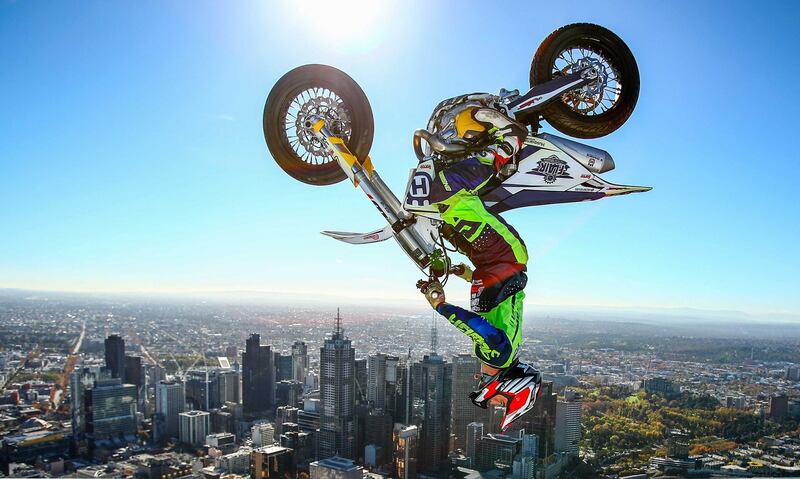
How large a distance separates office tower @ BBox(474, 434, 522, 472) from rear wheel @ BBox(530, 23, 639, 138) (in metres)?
10.5

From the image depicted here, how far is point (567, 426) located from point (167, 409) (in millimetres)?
13717

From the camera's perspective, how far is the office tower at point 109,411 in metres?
19.0

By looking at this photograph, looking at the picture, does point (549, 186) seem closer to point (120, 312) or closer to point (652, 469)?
point (652, 469)

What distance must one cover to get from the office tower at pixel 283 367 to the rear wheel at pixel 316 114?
71.3 feet

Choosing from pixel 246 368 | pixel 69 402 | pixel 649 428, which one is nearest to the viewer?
pixel 649 428

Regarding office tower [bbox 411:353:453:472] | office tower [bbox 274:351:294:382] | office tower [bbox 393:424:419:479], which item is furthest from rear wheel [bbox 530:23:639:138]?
office tower [bbox 274:351:294:382]

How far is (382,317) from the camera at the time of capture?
1524 centimetres

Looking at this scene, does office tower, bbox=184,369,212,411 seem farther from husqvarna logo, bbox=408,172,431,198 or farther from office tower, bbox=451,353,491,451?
husqvarna logo, bbox=408,172,431,198

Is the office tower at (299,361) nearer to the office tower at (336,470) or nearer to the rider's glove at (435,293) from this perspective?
the office tower at (336,470)

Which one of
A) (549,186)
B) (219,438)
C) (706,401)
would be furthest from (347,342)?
(549,186)

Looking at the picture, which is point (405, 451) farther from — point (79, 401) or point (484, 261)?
point (484, 261)

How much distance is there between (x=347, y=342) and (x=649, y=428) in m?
8.22

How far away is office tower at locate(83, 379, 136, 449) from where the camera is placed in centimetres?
1898

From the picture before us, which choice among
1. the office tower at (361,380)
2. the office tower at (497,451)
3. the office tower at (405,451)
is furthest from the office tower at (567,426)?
the office tower at (361,380)
